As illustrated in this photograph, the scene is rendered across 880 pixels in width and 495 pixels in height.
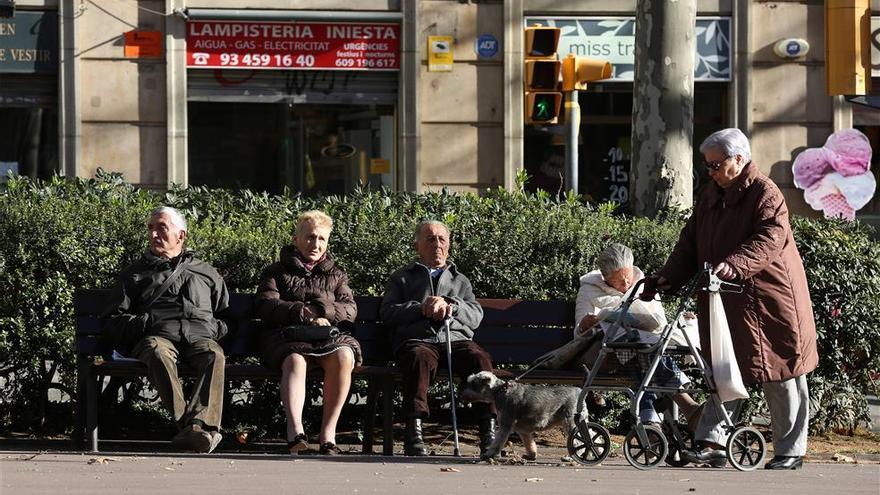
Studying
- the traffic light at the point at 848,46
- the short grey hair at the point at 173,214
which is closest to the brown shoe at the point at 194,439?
the short grey hair at the point at 173,214

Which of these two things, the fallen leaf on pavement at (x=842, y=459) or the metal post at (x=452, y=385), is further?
the fallen leaf on pavement at (x=842, y=459)

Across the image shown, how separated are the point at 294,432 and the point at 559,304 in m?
1.70

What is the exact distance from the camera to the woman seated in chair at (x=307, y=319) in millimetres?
8375

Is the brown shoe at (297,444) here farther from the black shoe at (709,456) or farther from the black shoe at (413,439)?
the black shoe at (709,456)

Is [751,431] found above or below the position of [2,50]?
below

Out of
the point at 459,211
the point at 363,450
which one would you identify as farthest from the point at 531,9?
the point at 363,450

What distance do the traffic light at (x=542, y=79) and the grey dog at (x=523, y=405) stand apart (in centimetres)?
646

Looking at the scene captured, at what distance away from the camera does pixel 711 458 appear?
26.1 ft

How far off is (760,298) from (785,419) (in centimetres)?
62

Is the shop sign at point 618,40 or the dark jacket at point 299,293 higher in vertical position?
the shop sign at point 618,40

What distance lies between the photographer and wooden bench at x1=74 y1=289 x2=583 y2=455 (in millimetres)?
8391

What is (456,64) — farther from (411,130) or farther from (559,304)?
(559,304)

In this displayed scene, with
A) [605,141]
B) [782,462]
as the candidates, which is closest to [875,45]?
[605,141]

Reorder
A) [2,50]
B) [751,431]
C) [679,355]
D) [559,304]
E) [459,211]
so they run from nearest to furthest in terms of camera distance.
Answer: [751,431], [679,355], [559,304], [459,211], [2,50]
